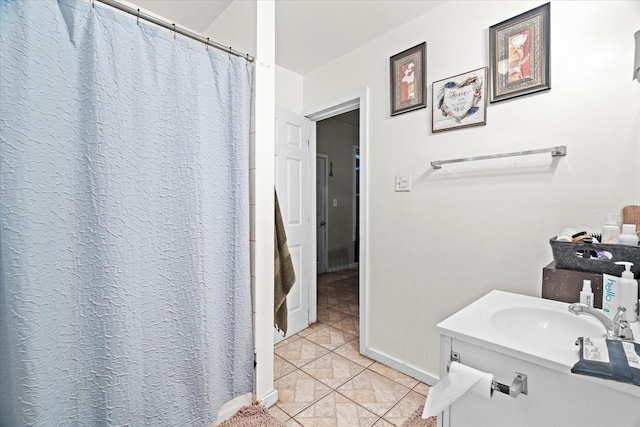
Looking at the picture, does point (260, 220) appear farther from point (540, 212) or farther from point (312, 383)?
point (540, 212)

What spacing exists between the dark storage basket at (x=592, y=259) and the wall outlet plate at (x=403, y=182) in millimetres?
906

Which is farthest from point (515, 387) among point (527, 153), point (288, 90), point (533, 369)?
point (288, 90)

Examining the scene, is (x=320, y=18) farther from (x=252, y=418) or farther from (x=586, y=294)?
(x=252, y=418)

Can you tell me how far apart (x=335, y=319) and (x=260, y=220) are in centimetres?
183

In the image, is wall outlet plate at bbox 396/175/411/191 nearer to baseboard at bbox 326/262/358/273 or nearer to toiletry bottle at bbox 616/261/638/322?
toiletry bottle at bbox 616/261/638/322

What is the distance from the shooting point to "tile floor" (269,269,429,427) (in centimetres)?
165

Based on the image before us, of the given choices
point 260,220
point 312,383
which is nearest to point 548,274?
point 260,220

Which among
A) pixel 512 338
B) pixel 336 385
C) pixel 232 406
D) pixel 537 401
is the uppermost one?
pixel 512 338

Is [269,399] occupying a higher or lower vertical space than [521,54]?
lower

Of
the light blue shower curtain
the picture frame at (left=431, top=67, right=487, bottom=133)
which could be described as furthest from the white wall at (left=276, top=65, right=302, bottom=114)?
the picture frame at (left=431, top=67, right=487, bottom=133)

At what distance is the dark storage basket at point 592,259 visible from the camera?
3.61 ft

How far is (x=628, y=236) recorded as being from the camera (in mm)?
1113

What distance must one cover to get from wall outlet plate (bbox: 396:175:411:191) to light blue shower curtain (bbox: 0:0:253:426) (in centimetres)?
108

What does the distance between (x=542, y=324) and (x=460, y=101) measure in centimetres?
125
